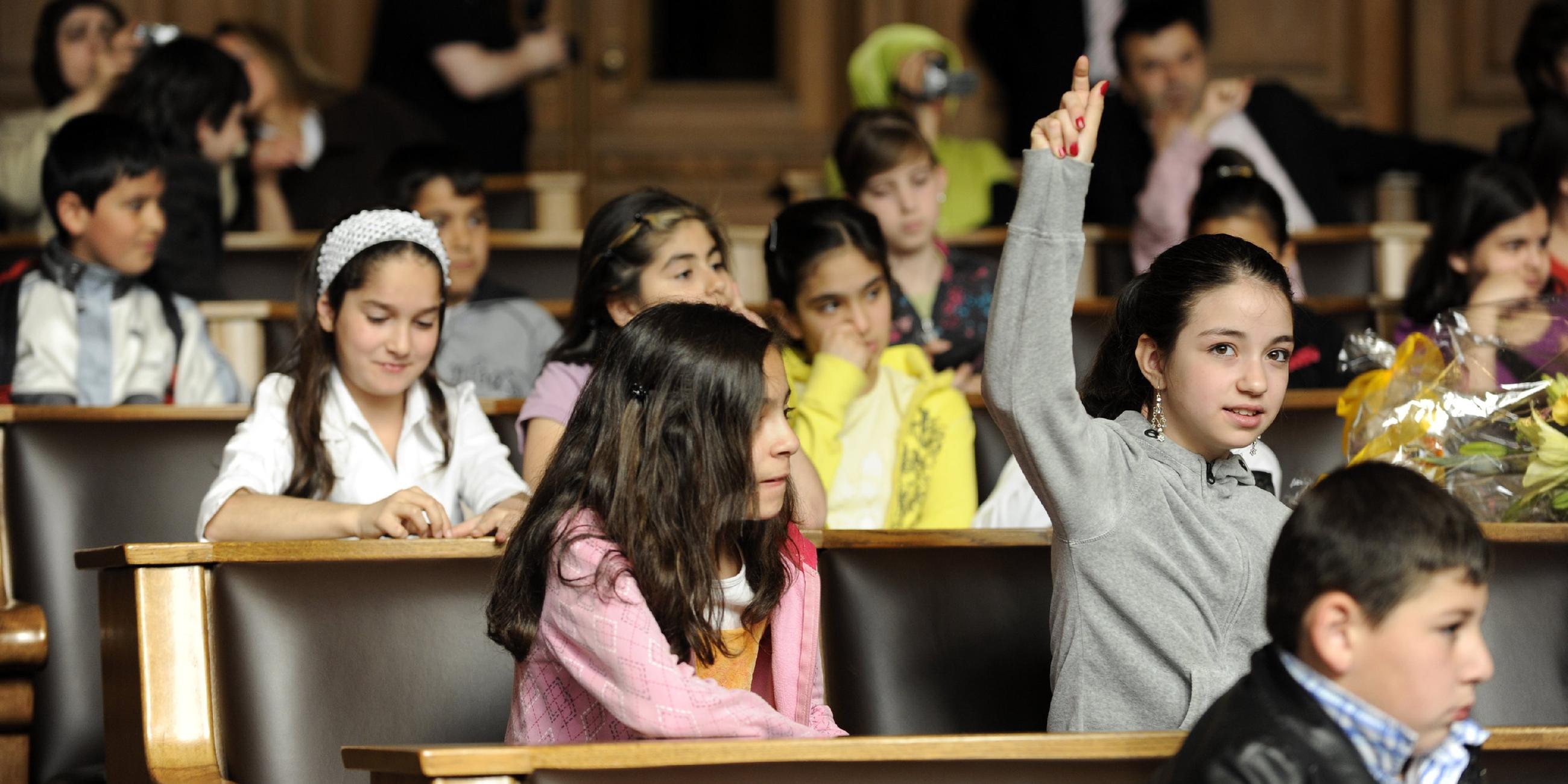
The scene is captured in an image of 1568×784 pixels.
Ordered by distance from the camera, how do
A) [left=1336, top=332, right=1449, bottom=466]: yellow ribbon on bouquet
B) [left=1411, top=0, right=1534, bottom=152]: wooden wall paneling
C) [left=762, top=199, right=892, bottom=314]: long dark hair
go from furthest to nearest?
[left=1411, top=0, right=1534, bottom=152]: wooden wall paneling, [left=762, top=199, right=892, bottom=314]: long dark hair, [left=1336, top=332, right=1449, bottom=466]: yellow ribbon on bouquet

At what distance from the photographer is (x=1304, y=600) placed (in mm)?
1306

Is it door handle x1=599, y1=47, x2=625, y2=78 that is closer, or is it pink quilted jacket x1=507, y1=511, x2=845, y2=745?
pink quilted jacket x1=507, y1=511, x2=845, y2=745

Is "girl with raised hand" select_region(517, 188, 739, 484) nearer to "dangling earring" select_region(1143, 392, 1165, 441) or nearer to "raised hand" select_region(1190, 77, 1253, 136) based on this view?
"dangling earring" select_region(1143, 392, 1165, 441)

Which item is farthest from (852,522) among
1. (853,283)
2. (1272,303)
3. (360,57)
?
(360,57)

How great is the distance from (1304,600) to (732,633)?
688 millimetres

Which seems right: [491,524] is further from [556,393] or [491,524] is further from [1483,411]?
[1483,411]

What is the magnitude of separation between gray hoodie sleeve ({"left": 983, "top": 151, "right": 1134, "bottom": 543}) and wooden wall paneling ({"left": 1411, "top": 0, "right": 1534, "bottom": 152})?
157 inches

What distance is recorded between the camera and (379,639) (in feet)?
6.35

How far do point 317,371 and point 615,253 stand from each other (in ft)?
1.60

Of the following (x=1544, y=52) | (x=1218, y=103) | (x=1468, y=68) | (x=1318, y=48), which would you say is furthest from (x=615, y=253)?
(x=1468, y=68)

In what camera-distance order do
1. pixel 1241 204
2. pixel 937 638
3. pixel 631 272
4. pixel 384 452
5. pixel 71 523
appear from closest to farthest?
pixel 937 638
pixel 71 523
pixel 384 452
pixel 631 272
pixel 1241 204

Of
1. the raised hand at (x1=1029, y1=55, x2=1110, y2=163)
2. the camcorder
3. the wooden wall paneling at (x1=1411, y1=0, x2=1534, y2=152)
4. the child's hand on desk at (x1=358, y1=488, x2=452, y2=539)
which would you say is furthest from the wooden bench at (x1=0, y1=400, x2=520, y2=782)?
the wooden wall paneling at (x1=1411, y1=0, x2=1534, y2=152)

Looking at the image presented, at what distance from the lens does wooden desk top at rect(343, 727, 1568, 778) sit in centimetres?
125

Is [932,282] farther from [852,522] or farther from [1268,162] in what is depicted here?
[1268,162]
